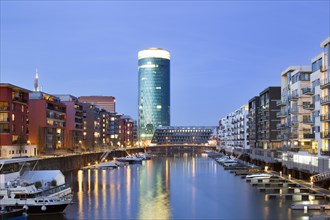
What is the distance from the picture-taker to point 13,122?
88250mm

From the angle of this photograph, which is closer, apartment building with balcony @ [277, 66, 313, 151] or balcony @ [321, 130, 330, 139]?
balcony @ [321, 130, 330, 139]

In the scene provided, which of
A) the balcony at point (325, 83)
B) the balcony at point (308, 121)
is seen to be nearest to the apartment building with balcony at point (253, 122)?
the balcony at point (308, 121)

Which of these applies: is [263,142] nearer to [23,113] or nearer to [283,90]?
[283,90]

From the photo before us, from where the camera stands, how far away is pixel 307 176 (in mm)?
79125

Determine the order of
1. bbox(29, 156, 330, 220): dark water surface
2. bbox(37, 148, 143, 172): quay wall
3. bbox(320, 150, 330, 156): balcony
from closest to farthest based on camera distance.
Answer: bbox(29, 156, 330, 220): dark water surface < bbox(320, 150, 330, 156): balcony < bbox(37, 148, 143, 172): quay wall

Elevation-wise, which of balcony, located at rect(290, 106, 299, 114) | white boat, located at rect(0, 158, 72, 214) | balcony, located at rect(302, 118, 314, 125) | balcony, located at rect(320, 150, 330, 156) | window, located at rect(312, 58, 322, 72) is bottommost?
white boat, located at rect(0, 158, 72, 214)

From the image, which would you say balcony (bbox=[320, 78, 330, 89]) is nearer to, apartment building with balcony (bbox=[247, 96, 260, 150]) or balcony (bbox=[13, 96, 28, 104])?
balcony (bbox=[13, 96, 28, 104])

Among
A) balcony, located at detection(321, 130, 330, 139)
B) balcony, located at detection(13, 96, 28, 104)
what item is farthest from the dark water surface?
balcony, located at detection(13, 96, 28, 104)

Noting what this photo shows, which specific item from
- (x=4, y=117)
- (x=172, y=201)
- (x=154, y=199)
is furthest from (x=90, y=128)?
(x=172, y=201)

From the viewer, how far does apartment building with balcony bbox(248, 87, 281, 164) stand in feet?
364

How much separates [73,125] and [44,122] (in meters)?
26.7

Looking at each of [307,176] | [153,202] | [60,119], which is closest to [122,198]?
[153,202]

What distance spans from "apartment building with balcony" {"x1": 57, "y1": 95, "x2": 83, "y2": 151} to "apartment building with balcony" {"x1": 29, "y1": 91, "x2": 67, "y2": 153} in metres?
10.6

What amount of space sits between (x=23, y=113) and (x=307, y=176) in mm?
52834
